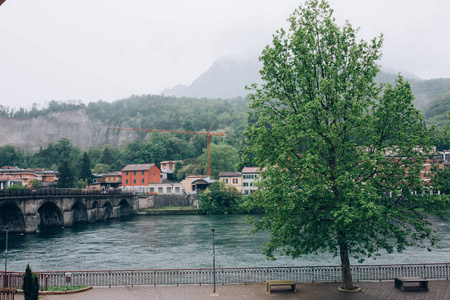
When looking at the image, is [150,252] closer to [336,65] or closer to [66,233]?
[66,233]

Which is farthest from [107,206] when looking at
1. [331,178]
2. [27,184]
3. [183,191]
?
[331,178]

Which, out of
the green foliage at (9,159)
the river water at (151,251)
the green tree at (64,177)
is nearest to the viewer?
the river water at (151,251)

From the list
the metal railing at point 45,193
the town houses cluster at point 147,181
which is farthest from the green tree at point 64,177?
the metal railing at point 45,193

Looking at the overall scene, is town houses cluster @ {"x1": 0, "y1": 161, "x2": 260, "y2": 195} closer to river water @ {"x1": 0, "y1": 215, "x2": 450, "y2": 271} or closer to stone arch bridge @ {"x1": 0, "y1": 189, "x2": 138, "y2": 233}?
stone arch bridge @ {"x1": 0, "y1": 189, "x2": 138, "y2": 233}

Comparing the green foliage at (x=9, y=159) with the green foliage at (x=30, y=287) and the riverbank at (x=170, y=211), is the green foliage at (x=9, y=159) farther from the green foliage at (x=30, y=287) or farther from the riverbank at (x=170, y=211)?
the green foliage at (x=30, y=287)

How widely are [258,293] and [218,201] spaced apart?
278ft

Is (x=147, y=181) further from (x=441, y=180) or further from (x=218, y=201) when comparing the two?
(x=441, y=180)

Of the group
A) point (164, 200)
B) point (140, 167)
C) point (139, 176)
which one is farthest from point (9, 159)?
point (164, 200)

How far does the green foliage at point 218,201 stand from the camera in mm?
105125

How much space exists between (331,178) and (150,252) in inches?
1266

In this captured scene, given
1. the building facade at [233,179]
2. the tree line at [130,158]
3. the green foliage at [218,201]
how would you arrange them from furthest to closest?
1. the tree line at [130,158]
2. the building facade at [233,179]
3. the green foliage at [218,201]

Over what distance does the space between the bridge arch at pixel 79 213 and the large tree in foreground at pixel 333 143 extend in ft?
237

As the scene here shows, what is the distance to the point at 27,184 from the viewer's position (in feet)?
421

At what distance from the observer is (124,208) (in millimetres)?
112812
